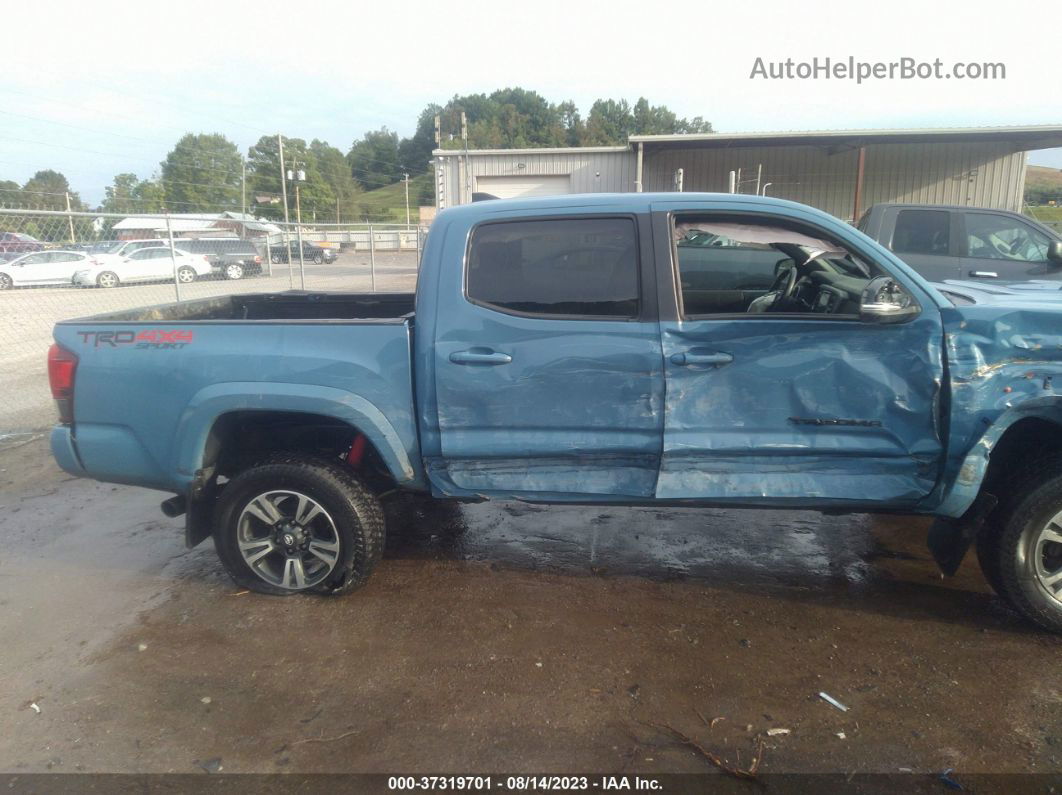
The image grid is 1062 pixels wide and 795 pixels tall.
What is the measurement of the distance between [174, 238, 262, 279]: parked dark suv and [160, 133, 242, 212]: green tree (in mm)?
55617

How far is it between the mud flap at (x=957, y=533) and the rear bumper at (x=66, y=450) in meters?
4.28

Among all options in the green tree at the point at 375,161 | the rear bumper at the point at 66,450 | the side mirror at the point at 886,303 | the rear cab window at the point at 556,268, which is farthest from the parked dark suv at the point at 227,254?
the green tree at the point at 375,161

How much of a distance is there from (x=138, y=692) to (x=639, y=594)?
7.67 feet

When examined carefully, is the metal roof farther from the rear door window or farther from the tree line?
the tree line

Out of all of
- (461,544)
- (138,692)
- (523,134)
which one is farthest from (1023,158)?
(523,134)

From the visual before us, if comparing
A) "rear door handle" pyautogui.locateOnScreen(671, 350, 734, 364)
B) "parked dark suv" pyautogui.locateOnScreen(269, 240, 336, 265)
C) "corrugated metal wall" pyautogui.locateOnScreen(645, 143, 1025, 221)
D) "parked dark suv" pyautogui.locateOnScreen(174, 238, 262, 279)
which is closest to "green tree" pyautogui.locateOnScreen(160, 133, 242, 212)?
"parked dark suv" pyautogui.locateOnScreen(269, 240, 336, 265)

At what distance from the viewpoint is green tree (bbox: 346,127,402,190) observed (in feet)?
359

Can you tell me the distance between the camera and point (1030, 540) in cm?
344

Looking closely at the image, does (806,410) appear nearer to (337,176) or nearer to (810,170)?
(810,170)

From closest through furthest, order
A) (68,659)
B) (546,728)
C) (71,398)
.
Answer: (546,728)
(68,659)
(71,398)

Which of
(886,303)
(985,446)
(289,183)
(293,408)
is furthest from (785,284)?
(289,183)

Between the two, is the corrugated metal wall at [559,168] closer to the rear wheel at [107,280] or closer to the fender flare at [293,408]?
the rear wheel at [107,280]

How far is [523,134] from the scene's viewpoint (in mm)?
102375

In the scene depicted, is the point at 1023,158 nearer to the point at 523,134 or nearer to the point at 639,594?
the point at 639,594
